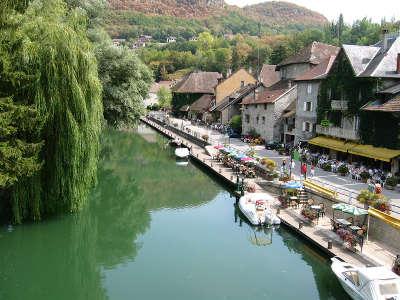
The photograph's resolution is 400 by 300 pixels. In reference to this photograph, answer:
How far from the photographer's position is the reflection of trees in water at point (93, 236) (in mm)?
20266

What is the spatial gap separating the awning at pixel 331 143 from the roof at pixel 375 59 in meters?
6.23

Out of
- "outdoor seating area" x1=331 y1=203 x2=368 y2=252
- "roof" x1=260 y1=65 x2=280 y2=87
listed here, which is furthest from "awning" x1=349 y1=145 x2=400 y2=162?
"roof" x1=260 y1=65 x2=280 y2=87

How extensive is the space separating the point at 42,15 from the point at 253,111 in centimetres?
3904

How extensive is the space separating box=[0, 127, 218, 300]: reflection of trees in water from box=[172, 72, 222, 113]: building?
50846 millimetres

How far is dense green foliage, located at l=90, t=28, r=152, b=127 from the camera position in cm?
4600

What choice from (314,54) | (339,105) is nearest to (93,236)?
(339,105)

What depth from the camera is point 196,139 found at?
62.6m

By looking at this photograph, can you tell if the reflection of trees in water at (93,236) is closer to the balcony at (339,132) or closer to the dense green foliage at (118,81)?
the dense green foliage at (118,81)

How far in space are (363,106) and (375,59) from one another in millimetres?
4792

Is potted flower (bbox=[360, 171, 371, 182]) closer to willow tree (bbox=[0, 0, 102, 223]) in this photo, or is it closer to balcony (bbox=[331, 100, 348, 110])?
balcony (bbox=[331, 100, 348, 110])

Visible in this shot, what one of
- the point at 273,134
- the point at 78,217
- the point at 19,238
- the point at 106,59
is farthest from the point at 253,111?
the point at 19,238

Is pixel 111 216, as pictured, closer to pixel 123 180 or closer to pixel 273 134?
pixel 123 180

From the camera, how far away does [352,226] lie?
22.7 metres

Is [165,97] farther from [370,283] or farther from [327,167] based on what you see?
[370,283]
